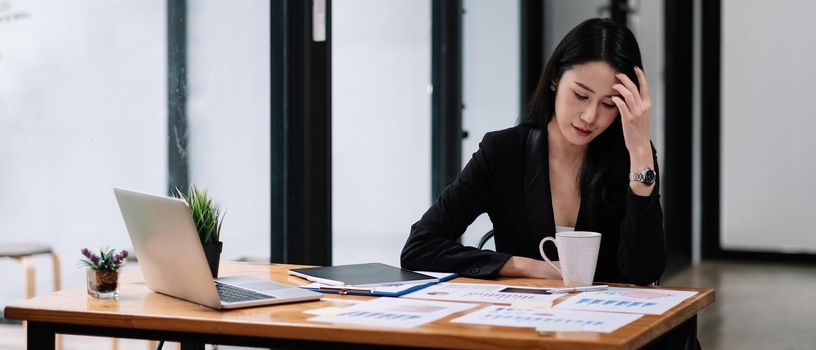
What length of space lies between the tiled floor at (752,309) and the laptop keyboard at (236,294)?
2.31 ft

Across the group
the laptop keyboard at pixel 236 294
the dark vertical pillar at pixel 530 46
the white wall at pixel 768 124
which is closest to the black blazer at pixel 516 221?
the laptop keyboard at pixel 236 294

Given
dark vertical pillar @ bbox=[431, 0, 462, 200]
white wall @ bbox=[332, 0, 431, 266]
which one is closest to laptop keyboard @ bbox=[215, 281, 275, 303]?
white wall @ bbox=[332, 0, 431, 266]

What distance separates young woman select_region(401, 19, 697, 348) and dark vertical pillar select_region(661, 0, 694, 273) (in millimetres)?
4688

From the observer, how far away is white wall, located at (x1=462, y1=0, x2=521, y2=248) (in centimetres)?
429

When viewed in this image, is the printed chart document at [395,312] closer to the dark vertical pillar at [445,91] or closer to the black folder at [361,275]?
the black folder at [361,275]

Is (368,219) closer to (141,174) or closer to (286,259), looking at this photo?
(286,259)

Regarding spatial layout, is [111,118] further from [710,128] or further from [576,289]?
[710,128]

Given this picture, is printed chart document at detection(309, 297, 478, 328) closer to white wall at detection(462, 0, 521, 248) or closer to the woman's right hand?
the woman's right hand

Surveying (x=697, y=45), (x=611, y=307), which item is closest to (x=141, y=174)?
(x=611, y=307)

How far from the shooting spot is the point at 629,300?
5.73 feet

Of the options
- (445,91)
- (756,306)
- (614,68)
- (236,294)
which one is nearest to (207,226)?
(236,294)

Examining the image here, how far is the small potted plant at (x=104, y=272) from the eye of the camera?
1.78 meters

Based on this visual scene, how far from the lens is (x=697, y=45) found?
7.32 meters

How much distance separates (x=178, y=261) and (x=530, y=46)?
351 cm
